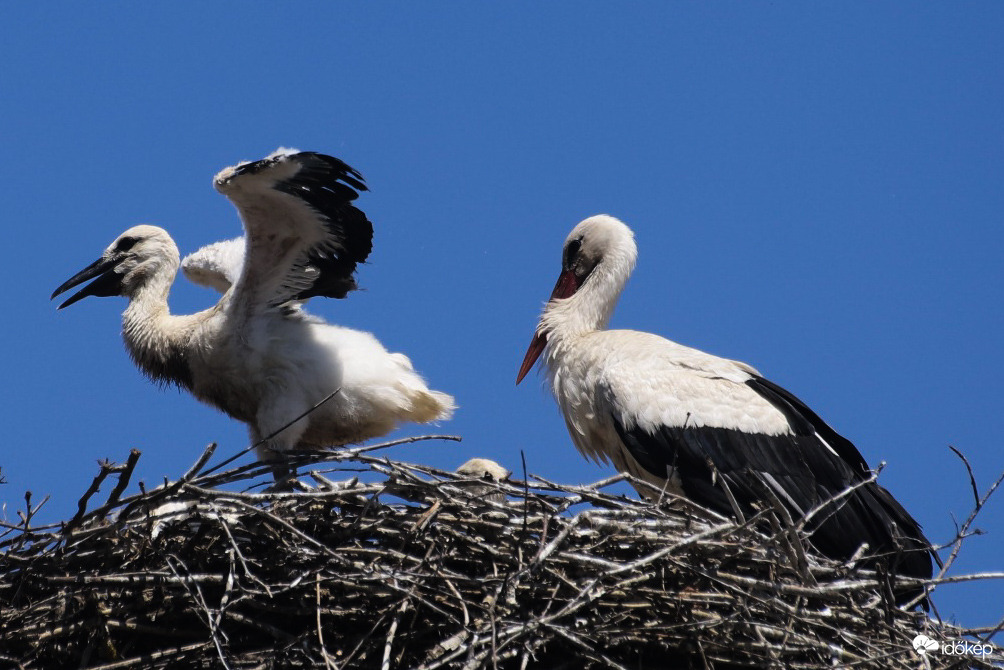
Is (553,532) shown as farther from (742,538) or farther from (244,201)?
(244,201)

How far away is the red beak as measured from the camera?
240 inches

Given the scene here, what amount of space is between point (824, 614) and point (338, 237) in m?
2.50

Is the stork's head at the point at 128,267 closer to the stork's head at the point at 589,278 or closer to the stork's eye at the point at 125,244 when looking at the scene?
the stork's eye at the point at 125,244

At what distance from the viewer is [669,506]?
4344 mm

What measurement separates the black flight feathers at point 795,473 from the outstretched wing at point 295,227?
1274 millimetres

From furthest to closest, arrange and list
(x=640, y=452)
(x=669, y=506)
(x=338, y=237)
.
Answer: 1. (x=338, y=237)
2. (x=640, y=452)
3. (x=669, y=506)

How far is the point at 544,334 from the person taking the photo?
6023 mm

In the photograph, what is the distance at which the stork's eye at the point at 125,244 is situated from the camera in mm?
6422

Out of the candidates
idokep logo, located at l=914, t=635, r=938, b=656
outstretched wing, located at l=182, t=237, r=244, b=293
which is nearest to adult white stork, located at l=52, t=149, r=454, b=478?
outstretched wing, located at l=182, t=237, r=244, b=293

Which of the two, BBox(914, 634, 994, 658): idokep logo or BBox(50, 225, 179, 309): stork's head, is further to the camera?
BBox(50, 225, 179, 309): stork's head

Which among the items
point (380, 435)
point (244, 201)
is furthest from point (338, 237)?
point (380, 435)

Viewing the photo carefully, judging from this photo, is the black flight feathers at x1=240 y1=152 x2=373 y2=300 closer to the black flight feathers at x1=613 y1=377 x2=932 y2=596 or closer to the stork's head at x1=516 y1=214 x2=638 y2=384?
the stork's head at x1=516 y1=214 x2=638 y2=384

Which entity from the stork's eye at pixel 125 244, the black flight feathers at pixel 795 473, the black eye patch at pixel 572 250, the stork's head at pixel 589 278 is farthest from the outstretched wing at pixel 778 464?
the stork's eye at pixel 125 244

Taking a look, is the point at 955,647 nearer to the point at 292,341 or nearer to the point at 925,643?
the point at 925,643
